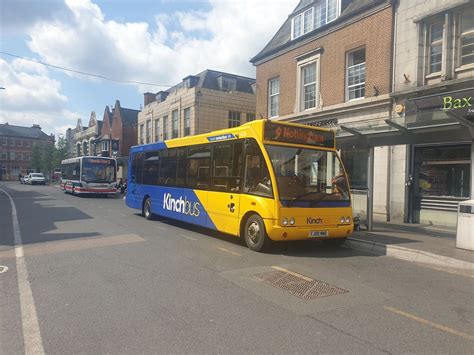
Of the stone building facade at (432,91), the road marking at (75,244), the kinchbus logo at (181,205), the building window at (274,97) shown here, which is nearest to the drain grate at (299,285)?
the road marking at (75,244)

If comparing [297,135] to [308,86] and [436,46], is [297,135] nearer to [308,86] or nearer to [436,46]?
[436,46]

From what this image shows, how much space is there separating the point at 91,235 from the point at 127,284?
4818 millimetres

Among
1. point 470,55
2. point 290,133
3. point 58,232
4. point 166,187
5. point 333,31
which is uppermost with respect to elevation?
point 333,31

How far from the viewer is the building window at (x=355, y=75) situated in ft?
50.7

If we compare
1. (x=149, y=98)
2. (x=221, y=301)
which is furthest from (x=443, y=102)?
(x=149, y=98)

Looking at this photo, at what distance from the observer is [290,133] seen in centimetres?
859

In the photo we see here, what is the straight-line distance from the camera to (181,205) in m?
11.3

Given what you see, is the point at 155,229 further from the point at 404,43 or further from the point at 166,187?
the point at 404,43

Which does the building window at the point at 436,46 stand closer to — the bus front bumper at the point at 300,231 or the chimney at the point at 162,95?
the bus front bumper at the point at 300,231

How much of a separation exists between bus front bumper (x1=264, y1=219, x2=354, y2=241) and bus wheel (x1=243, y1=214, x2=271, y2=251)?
182 mm

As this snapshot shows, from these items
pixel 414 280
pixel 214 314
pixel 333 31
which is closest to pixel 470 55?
pixel 333 31

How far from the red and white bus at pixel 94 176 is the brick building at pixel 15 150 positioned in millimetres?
69568

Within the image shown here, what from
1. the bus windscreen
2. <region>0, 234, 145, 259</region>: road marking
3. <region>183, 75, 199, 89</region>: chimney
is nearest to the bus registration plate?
<region>0, 234, 145, 259</region>: road marking

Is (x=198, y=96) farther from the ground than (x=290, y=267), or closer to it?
farther from the ground
